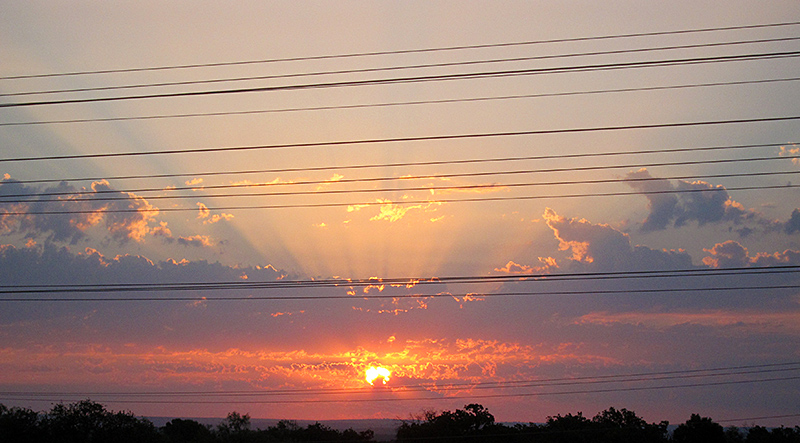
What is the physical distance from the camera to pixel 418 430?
86.8 metres

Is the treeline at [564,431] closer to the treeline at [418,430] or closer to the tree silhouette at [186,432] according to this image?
the treeline at [418,430]

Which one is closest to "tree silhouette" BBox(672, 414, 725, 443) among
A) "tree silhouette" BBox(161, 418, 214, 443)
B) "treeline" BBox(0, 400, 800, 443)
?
"treeline" BBox(0, 400, 800, 443)

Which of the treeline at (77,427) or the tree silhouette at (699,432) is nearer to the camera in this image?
the treeline at (77,427)

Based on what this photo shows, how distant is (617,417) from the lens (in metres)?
92.6

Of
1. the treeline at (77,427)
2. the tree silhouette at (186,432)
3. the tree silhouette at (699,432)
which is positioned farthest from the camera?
the tree silhouette at (699,432)

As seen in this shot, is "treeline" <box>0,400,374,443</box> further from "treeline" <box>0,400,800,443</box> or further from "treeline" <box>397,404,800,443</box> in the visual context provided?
"treeline" <box>397,404,800,443</box>

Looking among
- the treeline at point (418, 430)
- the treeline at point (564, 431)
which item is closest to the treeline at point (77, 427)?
the treeline at point (418, 430)

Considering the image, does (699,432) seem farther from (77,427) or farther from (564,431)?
(77,427)

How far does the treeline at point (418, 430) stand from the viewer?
7225cm

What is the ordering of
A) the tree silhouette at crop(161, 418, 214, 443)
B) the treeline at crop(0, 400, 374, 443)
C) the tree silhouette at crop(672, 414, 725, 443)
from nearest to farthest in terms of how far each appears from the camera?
the treeline at crop(0, 400, 374, 443), the tree silhouette at crop(161, 418, 214, 443), the tree silhouette at crop(672, 414, 725, 443)

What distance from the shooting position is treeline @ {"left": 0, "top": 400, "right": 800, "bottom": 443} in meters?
72.2

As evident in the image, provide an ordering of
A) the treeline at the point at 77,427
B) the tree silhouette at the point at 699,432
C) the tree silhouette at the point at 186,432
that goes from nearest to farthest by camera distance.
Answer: the treeline at the point at 77,427
the tree silhouette at the point at 186,432
the tree silhouette at the point at 699,432

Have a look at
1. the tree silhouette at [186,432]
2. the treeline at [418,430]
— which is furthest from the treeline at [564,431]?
the tree silhouette at [186,432]

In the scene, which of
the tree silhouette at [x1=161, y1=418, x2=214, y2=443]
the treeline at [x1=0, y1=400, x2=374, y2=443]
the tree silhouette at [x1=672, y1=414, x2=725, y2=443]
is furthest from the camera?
the tree silhouette at [x1=672, y1=414, x2=725, y2=443]
